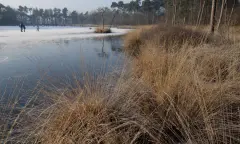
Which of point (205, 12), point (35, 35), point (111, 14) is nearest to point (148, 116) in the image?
point (205, 12)

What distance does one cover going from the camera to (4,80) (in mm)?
3926

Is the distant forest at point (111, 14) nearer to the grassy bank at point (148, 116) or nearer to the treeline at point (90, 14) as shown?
the treeline at point (90, 14)

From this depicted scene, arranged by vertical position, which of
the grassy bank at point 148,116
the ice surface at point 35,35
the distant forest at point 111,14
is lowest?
the grassy bank at point 148,116

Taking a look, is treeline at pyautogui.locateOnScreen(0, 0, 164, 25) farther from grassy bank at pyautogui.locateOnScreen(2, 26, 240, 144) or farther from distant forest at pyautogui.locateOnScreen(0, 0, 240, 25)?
grassy bank at pyautogui.locateOnScreen(2, 26, 240, 144)

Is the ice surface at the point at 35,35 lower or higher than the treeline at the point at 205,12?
lower

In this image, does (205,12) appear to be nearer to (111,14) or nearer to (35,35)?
(35,35)

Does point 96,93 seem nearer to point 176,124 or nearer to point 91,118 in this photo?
point 91,118

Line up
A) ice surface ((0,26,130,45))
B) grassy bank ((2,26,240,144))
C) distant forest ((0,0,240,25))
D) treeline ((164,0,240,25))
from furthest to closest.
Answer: distant forest ((0,0,240,25)) < ice surface ((0,26,130,45)) < treeline ((164,0,240,25)) < grassy bank ((2,26,240,144))

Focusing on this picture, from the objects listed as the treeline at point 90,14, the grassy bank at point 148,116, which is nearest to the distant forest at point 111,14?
the treeline at point 90,14

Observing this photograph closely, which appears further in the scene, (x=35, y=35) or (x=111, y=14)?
(x=111, y=14)

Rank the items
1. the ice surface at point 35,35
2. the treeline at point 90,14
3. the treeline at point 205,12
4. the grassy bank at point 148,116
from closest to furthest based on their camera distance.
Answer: the grassy bank at point 148,116, the treeline at point 205,12, the ice surface at point 35,35, the treeline at point 90,14

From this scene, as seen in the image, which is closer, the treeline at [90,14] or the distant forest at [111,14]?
the distant forest at [111,14]

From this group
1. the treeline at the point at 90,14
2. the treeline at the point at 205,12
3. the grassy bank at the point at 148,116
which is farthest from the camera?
the treeline at the point at 90,14

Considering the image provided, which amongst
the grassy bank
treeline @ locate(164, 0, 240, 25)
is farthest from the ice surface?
the grassy bank
